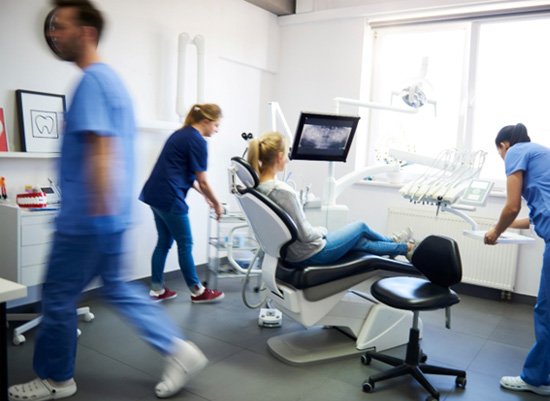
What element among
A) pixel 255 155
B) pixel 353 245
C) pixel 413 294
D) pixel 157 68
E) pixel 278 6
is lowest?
pixel 413 294

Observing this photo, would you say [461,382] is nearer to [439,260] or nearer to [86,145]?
[439,260]

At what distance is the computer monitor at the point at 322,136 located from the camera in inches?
113

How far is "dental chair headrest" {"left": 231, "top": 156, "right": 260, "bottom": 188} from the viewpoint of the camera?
8.38ft

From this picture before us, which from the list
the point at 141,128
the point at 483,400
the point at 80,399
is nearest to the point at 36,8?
the point at 141,128

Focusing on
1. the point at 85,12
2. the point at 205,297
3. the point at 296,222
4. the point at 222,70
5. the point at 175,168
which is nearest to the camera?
the point at 85,12

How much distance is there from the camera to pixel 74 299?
75.8 inches

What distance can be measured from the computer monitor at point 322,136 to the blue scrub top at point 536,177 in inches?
35.7

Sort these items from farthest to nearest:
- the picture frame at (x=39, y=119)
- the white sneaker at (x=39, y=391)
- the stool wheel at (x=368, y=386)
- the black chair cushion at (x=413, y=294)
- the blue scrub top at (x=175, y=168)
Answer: the blue scrub top at (x=175, y=168) < the picture frame at (x=39, y=119) < the stool wheel at (x=368, y=386) < the black chair cushion at (x=413, y=294) < the white sneaker at (x=39, y=391)

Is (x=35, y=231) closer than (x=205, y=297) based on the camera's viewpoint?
Yes

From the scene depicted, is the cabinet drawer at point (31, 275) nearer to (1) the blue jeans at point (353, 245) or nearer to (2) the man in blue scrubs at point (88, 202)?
(2) the man in blue scrubs at point (88, 202)

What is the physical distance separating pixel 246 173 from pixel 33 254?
1232mm

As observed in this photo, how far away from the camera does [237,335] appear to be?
9.62 ft

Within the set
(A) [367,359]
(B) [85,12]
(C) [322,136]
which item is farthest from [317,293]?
(B) [85,12]

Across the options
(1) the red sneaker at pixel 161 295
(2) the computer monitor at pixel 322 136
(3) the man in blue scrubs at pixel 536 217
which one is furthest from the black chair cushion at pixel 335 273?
(1) the red sneaker at pixel 161 295
